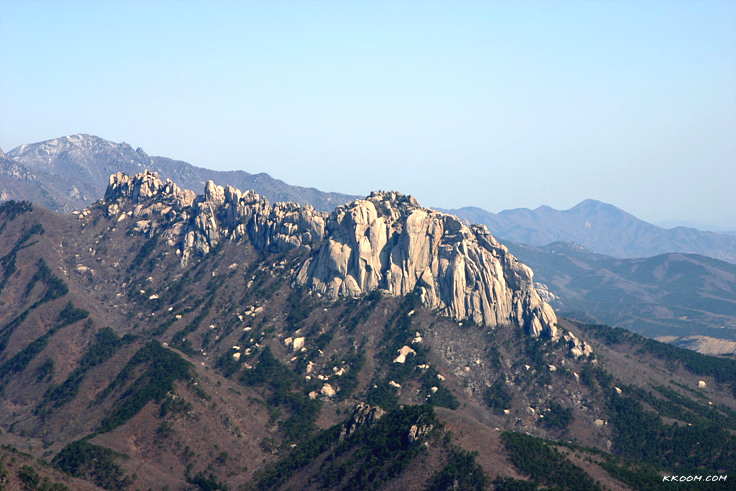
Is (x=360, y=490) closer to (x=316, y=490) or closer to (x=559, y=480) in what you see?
(x=316, y=490)

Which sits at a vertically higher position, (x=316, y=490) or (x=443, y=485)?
(x=443, y=485)

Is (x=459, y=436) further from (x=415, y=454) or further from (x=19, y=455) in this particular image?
(x=19, y=455)

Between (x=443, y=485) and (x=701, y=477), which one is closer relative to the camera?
(x=443, y=485)

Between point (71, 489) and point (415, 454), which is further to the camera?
point (415, 454)

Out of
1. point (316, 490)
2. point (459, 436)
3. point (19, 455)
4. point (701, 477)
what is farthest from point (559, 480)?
point (19, 455)

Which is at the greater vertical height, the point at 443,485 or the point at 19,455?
the point at 443,485

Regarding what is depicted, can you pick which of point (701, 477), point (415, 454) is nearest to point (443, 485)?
point (415, 454)

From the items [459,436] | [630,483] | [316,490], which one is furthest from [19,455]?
[630,483]
